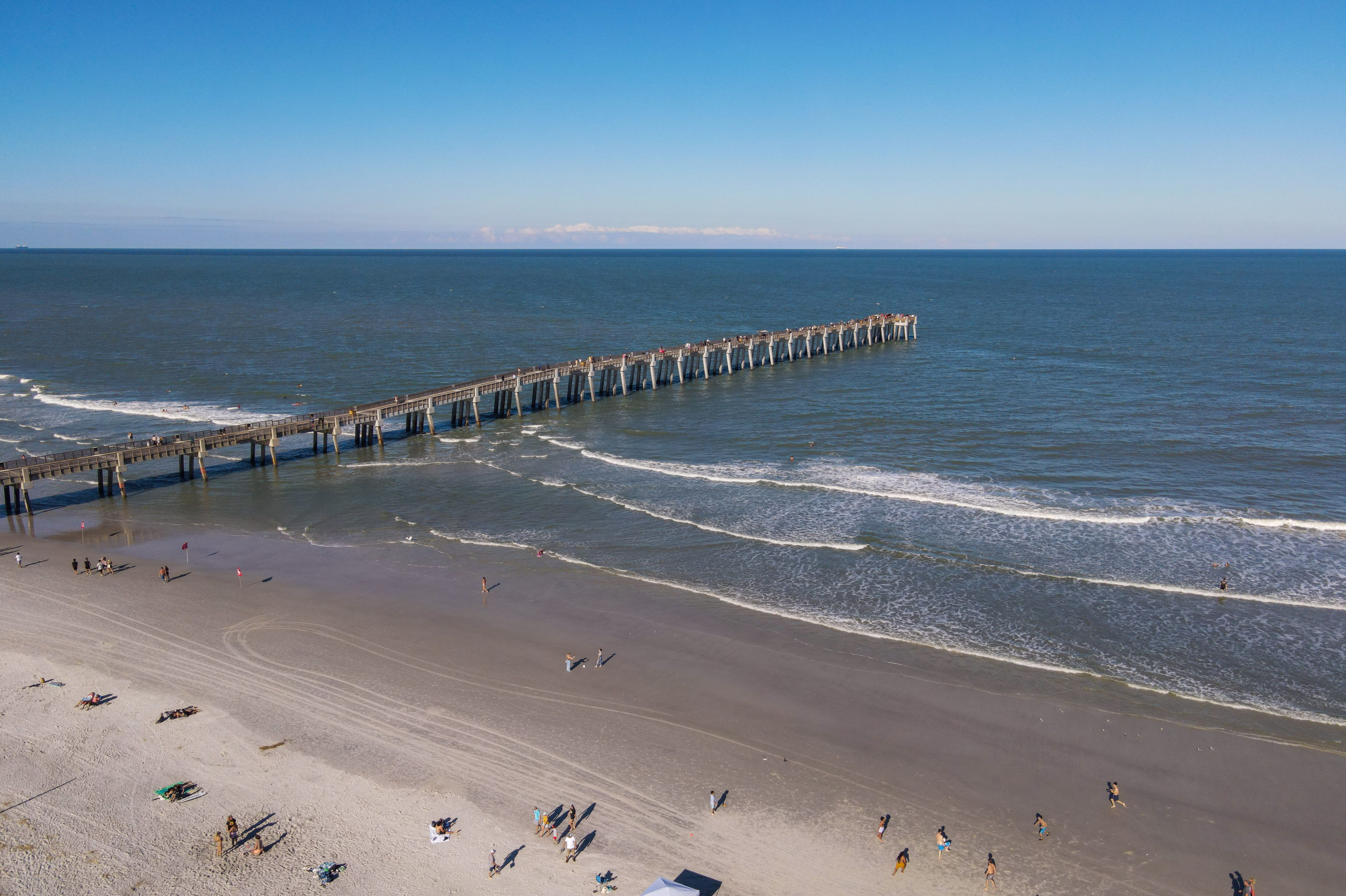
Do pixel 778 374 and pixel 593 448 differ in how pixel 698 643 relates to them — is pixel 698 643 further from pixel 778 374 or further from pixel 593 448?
pixel 778 374

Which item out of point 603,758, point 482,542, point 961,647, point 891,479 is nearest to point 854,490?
point 891,479

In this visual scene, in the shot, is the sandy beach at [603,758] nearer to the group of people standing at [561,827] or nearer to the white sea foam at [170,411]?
the group of people standing at [561,827]

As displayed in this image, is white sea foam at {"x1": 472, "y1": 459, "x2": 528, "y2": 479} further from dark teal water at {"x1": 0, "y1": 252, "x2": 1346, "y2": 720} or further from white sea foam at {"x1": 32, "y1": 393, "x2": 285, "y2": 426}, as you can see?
white sea foam at {"x1": 32, "y1": 393, "x2": 285, "y2": 426}

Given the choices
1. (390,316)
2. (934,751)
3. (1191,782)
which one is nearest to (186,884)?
(934,751)

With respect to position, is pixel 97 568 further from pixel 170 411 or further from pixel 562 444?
pixel 170 411

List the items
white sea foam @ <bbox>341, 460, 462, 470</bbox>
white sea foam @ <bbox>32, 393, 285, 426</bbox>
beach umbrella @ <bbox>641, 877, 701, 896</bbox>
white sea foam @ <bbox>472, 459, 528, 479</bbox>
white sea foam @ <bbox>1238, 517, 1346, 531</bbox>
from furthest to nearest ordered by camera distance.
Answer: white sea foam @ <bbox>32, 393, 285, 426</bbox> < white sea foam @ <bbox>341, 460, 462, 470</bbox> < white sea foam @ <bbox>472, 459, 528, 479</bbox> < white sea foam @ <bbox>1238, 517, 1346, 531</bbox> < beach umbrella @ <bbox>641, 877, 701, 896</bbox>

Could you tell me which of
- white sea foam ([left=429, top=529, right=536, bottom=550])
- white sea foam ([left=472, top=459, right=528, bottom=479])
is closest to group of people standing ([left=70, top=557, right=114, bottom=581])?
white sea foam ([left=429, top=529, right=536, bottom=550])
